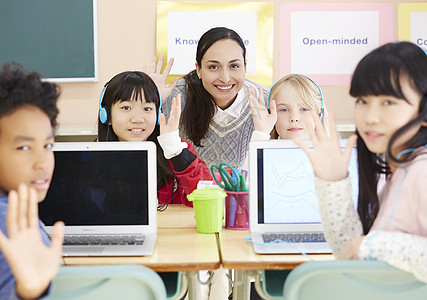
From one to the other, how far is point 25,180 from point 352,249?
2.49 ft

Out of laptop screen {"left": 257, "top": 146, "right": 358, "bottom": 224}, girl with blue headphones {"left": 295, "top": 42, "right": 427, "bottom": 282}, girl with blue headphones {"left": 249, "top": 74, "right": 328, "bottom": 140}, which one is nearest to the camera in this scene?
girl with blue headphones {"left": 295, "top": 42, "right": 427, "bottom": 282}

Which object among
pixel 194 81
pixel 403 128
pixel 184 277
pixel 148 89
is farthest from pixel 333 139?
pixel 194 81

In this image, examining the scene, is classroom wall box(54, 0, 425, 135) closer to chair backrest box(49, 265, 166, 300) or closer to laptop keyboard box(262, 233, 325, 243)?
laptop keyboard box(262, 233, 325, 243)

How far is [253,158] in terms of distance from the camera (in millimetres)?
1640

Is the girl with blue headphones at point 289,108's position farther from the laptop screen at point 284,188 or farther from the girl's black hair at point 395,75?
the girl's black hair at point 395,75

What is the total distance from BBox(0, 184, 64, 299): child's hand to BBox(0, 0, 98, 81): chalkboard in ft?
8.92

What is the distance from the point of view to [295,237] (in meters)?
1.57

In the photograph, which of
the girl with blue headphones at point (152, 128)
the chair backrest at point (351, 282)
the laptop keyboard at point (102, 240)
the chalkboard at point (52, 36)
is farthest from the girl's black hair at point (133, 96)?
the chalkboard at point (52, 36)

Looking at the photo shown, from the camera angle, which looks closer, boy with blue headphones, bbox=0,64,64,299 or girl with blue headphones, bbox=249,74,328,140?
boy with blue headphones, bbox=0,64,64,299

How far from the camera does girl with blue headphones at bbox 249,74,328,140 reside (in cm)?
232

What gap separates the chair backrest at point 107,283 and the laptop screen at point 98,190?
60 cm

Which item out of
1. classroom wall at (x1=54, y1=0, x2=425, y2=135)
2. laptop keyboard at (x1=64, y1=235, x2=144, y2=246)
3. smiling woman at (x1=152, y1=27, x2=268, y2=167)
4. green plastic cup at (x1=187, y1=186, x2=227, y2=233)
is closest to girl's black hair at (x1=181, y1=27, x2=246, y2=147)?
smiling woman at (x1=152, y1=27, x2=268, y2=167)

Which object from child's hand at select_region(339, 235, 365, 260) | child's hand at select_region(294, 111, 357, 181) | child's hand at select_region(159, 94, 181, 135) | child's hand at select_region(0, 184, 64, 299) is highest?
child's hand at select_region(159, 94, 181, 135)

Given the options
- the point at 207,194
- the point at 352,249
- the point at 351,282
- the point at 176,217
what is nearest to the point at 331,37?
the point at 176,217
